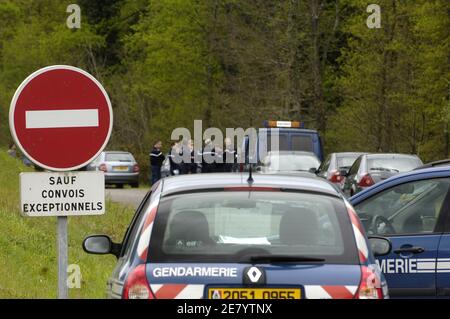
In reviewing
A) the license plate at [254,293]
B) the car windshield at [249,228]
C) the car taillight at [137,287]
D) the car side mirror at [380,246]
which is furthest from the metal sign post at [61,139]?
the car side mirror at [380,246]

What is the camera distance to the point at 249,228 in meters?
6.50

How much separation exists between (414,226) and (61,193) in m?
3.53

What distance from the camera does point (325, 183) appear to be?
712 centimetres

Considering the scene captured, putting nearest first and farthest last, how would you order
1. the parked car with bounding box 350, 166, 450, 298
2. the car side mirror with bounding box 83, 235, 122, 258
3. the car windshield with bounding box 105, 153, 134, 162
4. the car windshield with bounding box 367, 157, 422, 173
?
1. the car side mirror with bounding box 83, 235, 122, 258
2. the parked car with bounding box 350, 166, 450, 298
3. the car windshield with bounding box 367, 157, 422, 173
4. the car windshield with bounding box 105, 153, 134, 162

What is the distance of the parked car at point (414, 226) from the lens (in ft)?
30.3

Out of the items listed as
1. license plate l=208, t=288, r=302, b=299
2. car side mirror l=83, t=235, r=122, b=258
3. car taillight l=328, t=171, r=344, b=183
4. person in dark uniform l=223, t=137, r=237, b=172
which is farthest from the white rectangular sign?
person in dark uniform l=223, t=137, r=237, b=172

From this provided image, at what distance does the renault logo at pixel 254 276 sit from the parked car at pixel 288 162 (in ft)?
75.6

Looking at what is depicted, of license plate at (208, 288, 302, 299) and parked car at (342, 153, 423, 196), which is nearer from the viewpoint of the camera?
license plate at (208, 288, 302, 299)

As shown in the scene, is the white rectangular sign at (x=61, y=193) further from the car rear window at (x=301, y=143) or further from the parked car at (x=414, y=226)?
the car rear window at (x=301, y=143)

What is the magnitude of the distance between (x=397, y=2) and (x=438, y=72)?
398cm

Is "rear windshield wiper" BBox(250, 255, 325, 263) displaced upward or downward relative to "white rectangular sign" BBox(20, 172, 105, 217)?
downward

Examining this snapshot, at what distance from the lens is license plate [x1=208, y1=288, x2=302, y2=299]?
6.00 meters

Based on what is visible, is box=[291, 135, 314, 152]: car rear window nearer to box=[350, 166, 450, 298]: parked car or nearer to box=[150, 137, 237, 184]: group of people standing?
box=[150, 137, 237, 184]: group of people standing

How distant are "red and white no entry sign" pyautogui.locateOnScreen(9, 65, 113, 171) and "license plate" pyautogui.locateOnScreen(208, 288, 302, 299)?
64.9 inches
